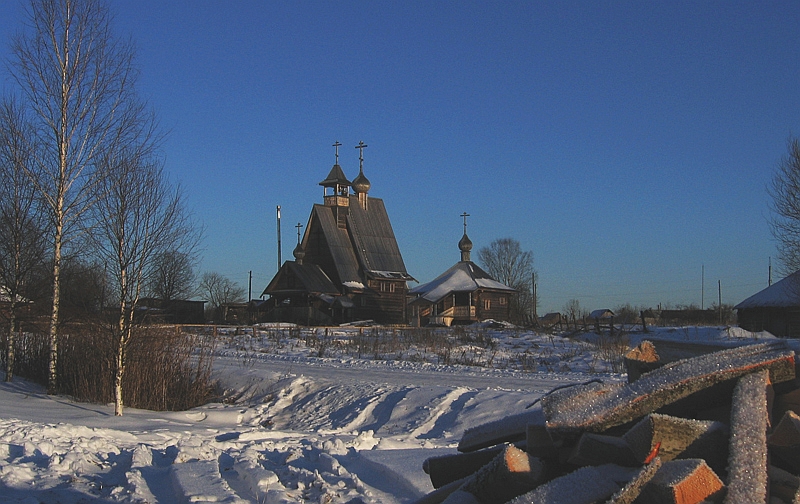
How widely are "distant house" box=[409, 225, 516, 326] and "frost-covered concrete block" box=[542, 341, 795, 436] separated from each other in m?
50.2

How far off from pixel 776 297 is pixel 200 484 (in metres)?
38.0

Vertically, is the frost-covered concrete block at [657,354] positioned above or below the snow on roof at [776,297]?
below

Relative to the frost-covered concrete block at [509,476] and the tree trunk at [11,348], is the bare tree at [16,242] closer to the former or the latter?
the tree trunk at [11,348]

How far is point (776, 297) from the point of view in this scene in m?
37.9

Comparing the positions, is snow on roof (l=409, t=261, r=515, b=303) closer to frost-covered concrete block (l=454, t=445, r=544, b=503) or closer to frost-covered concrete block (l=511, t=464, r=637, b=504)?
frost-covered concrete block (l=454, t=445, r=544, b=503)

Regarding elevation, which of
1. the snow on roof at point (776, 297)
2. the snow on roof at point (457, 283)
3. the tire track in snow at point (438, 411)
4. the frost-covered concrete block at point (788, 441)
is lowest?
the tire track in snow at point (438, 411)

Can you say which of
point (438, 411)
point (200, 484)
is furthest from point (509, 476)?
point (438, 411)

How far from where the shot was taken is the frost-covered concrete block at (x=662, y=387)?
9.40 ft

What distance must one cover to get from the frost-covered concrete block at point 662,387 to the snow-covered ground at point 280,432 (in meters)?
2.94

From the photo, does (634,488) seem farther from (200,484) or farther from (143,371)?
(143,371)

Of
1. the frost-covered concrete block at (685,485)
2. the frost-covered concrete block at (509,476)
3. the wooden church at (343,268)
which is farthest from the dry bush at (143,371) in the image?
the wooden church at (343,268)

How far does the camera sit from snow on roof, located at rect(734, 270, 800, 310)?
36.5 meters

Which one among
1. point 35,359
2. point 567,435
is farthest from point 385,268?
point 567,435

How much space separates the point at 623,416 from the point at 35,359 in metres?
16.5
